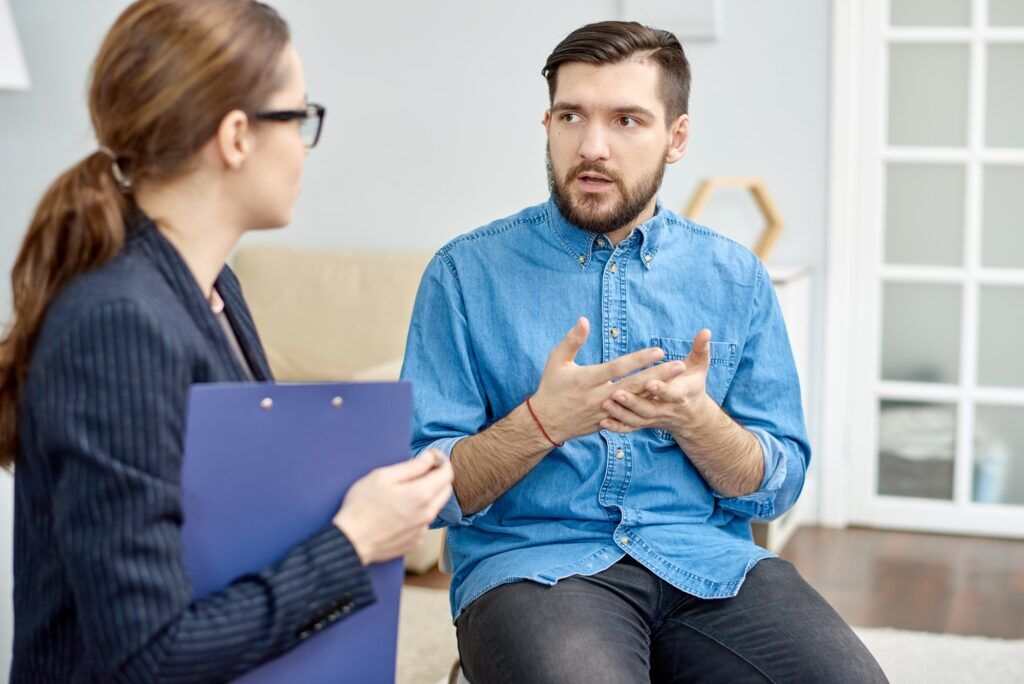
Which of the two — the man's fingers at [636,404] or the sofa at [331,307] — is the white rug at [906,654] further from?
the man's fingers at [636,404]

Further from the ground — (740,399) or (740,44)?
(740,44)

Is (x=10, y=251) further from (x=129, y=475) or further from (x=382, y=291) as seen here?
(x=129, y=475)

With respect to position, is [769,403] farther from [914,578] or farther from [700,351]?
[914,578]

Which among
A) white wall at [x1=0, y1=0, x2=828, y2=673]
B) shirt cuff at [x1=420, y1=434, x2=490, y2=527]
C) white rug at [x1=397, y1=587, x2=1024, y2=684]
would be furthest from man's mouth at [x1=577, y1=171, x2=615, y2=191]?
white wall at [x1=0, y1=0, x2=828, y2=673]

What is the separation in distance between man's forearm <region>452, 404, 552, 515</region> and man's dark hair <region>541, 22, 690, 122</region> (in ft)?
1.78

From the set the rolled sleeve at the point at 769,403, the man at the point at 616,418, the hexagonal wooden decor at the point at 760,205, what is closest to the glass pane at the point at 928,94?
the hexagonal wooden decor at the point at 760,205

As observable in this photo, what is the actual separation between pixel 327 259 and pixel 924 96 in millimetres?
1923

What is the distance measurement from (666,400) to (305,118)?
0.59m

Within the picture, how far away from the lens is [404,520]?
3.83ft

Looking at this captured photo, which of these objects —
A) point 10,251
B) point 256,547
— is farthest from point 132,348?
point 10,251

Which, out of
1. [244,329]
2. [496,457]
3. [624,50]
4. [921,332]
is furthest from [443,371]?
[921,332]

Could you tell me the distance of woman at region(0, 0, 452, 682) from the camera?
1.03m

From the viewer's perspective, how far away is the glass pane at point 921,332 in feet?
12.3

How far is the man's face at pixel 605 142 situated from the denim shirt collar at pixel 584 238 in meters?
0.02
